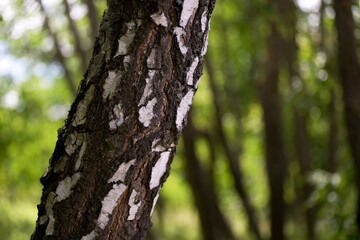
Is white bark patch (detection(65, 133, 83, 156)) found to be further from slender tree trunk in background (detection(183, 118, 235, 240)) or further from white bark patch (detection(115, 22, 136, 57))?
slender tree trunk in background (detection(183, 118, 235, 240))

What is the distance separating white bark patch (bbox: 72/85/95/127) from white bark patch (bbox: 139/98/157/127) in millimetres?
169

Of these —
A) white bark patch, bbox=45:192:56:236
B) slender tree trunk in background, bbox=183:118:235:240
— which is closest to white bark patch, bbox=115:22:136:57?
white bark patch, bbox=45:192:56:236

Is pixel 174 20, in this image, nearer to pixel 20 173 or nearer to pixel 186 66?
pixel 186 66

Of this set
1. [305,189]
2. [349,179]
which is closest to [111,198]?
[349,179]

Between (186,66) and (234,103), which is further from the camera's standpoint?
(234,103)

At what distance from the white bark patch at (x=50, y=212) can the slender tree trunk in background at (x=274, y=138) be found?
7467mm

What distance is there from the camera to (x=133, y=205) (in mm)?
2314

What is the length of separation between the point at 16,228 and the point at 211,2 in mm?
8944

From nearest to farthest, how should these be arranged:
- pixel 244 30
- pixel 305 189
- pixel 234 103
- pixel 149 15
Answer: pixel 149 15 < pixel 244 30 < pixel 305 189 < pixel 234 103

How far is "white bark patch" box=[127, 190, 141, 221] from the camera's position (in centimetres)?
230

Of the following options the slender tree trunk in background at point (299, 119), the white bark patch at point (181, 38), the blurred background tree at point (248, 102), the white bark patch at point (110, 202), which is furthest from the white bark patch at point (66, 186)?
the slender tree trunk in background at point (299, 119)

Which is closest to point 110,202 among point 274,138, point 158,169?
point 158,169

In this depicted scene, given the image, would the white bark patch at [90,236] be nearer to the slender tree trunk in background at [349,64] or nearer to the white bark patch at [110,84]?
the white bark patch at [110,84]

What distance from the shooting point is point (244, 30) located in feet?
34.7
